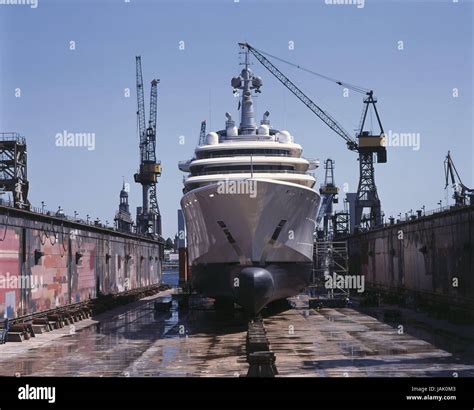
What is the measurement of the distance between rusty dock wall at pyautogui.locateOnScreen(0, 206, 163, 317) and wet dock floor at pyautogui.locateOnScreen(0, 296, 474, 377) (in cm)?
263

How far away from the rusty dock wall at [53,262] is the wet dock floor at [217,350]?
103 inches

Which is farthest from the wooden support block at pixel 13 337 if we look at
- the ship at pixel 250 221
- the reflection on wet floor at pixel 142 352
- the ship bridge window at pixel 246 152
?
the ship bridge window at pixel 246 152

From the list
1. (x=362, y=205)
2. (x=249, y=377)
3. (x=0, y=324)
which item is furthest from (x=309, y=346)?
(x=362, y=205)

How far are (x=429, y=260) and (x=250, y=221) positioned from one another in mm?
15850

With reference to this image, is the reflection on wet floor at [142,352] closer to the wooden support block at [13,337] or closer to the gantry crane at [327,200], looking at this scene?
the wooden support block at [13,337]

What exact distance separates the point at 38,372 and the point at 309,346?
1091cm

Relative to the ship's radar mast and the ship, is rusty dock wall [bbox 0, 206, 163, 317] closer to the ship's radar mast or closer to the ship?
the ship

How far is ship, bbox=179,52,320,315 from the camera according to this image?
3466cm

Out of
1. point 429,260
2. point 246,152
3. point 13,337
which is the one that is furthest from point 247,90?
point 13,337

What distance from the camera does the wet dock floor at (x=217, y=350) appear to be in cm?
2231

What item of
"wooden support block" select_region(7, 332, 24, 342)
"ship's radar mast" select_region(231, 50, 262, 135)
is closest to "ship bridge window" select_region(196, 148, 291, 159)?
"ship's radar mast" select_region(231, 50, 262, 135)

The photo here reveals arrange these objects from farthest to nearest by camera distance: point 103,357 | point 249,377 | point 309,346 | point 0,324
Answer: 1. point 0,324
2. point 309,346
3. point 103,357
4. point 249,377
